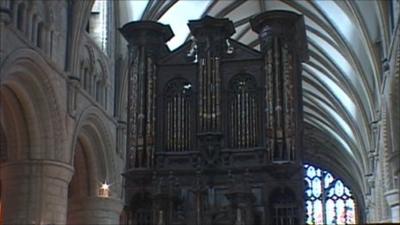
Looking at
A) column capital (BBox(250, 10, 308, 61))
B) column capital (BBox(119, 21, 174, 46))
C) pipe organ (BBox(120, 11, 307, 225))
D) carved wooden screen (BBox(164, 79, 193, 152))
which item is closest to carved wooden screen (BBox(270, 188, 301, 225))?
pipe organ (BBox(120, 11, 307, 225))

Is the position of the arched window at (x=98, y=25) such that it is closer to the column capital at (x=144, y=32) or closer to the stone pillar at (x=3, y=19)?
the column capital at (x=144, y=32)

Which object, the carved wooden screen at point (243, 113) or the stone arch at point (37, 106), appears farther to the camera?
the stone arch at point (37, 106)

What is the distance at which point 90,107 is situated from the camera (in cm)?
2838

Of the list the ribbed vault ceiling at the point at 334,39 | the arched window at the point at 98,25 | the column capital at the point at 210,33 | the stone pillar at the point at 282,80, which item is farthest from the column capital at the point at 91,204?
the stone pillar at the point at 282,80

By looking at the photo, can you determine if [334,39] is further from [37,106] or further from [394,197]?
[37,106]

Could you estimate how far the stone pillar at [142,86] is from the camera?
933 inches

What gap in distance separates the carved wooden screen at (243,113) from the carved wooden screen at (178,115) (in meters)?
1.16

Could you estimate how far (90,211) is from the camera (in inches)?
1152

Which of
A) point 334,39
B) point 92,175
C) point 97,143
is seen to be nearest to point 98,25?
point 97,143

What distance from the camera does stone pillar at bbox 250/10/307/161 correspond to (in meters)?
22.9

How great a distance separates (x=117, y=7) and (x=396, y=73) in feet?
36.8

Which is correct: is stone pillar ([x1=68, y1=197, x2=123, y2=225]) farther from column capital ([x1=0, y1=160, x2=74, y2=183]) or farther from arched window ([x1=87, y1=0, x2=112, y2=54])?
arched window ([x1=87, y1=0, x2=112, y2=54])

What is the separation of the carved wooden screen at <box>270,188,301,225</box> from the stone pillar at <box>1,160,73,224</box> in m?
6.37

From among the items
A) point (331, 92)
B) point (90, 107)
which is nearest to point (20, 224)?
point (90, 107)
